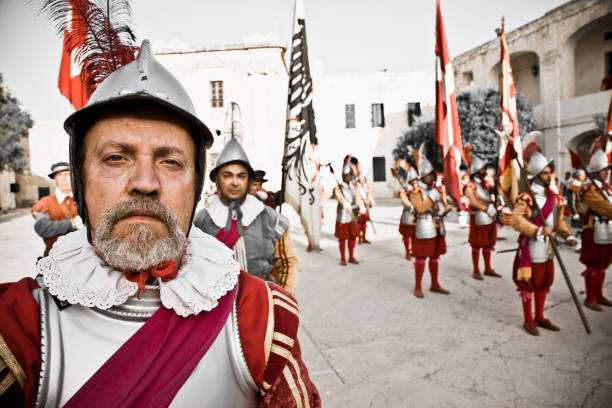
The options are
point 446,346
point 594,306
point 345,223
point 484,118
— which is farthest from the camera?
point 484,118

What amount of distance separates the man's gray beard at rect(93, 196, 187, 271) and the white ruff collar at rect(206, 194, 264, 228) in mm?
1816

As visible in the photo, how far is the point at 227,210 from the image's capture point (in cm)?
286

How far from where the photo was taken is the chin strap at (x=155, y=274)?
910 millimetres

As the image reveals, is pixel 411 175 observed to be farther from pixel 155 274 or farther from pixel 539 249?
pixel 155 274

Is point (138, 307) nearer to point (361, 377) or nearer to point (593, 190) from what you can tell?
point (361, 377)

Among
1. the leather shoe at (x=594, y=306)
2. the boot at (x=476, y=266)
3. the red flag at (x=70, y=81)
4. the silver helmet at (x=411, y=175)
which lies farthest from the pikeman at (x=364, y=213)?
the red flag at (x=70, y=81)

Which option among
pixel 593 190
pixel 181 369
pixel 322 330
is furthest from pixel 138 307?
pixel 593 190

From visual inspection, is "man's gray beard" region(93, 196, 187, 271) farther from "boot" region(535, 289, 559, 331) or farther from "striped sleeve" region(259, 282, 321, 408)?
"boot" region(535, 289, 559, 331)

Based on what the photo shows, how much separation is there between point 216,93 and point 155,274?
19.2 metres

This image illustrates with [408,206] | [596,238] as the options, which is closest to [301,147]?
[408,206]

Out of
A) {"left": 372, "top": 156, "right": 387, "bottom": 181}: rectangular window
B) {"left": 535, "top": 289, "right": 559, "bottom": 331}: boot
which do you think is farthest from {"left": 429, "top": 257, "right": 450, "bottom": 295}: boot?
{"left": 372, "top": 156, "right": 387, "bottom": 181}: rectangular window

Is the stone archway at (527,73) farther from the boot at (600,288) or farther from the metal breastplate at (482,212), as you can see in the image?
the boot at (600,288)

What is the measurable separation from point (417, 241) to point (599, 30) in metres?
18.7

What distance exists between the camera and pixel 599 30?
15633 mm
